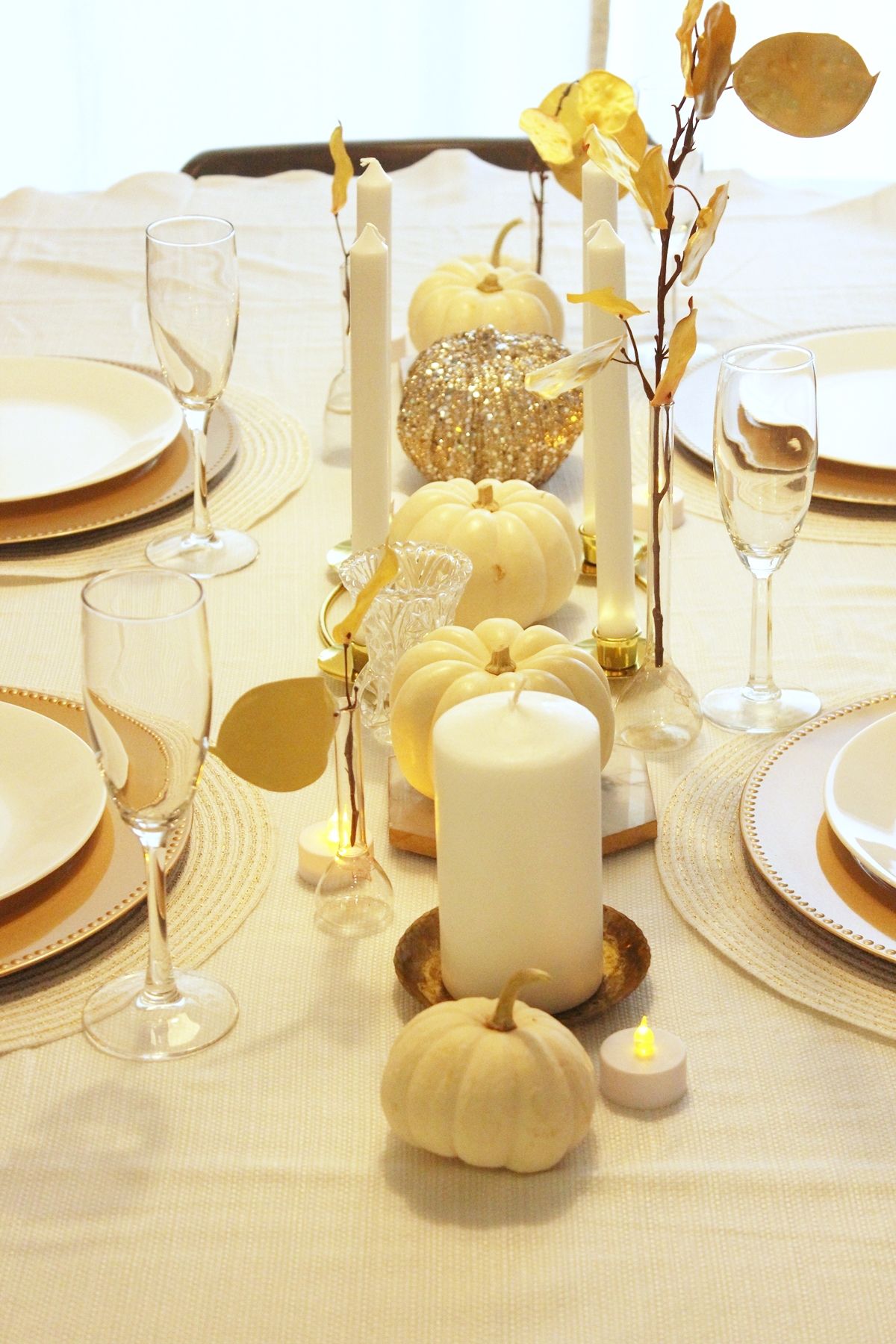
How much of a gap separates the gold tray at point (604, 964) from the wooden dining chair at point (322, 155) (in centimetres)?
166

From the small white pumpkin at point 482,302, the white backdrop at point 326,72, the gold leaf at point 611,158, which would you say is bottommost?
the small white pumpkin at point 482,302

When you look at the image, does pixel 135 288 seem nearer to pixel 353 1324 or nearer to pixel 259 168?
pixel 259 168

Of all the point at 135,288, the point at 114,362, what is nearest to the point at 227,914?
the point at 114,362

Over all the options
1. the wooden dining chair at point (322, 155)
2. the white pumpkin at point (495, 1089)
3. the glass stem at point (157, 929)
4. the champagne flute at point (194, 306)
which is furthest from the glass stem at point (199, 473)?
the wooden dining chair at point (322, 155)

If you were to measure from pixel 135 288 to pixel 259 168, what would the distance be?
61cm

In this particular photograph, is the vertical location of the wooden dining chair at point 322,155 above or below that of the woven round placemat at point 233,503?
above

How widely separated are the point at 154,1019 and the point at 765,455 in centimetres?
48

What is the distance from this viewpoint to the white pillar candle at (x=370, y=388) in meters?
1.03

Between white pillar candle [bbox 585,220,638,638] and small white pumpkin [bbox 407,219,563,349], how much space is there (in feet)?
1.32

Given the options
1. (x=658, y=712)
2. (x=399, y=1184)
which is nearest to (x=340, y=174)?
(x=658, y=712)

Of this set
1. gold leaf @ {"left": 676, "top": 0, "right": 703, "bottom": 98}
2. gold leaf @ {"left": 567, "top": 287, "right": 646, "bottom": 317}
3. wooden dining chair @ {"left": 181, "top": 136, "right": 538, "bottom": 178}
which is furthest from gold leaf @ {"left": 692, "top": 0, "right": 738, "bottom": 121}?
wooden dining chair @ {"left": 181, "top": 136, "right": 538, "bottom": 178}

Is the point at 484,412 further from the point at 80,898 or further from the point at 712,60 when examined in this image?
the point at 80,898

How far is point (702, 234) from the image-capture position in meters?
0.83

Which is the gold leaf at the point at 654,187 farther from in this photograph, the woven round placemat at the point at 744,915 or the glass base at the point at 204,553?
the glass base at the point at 204,553
